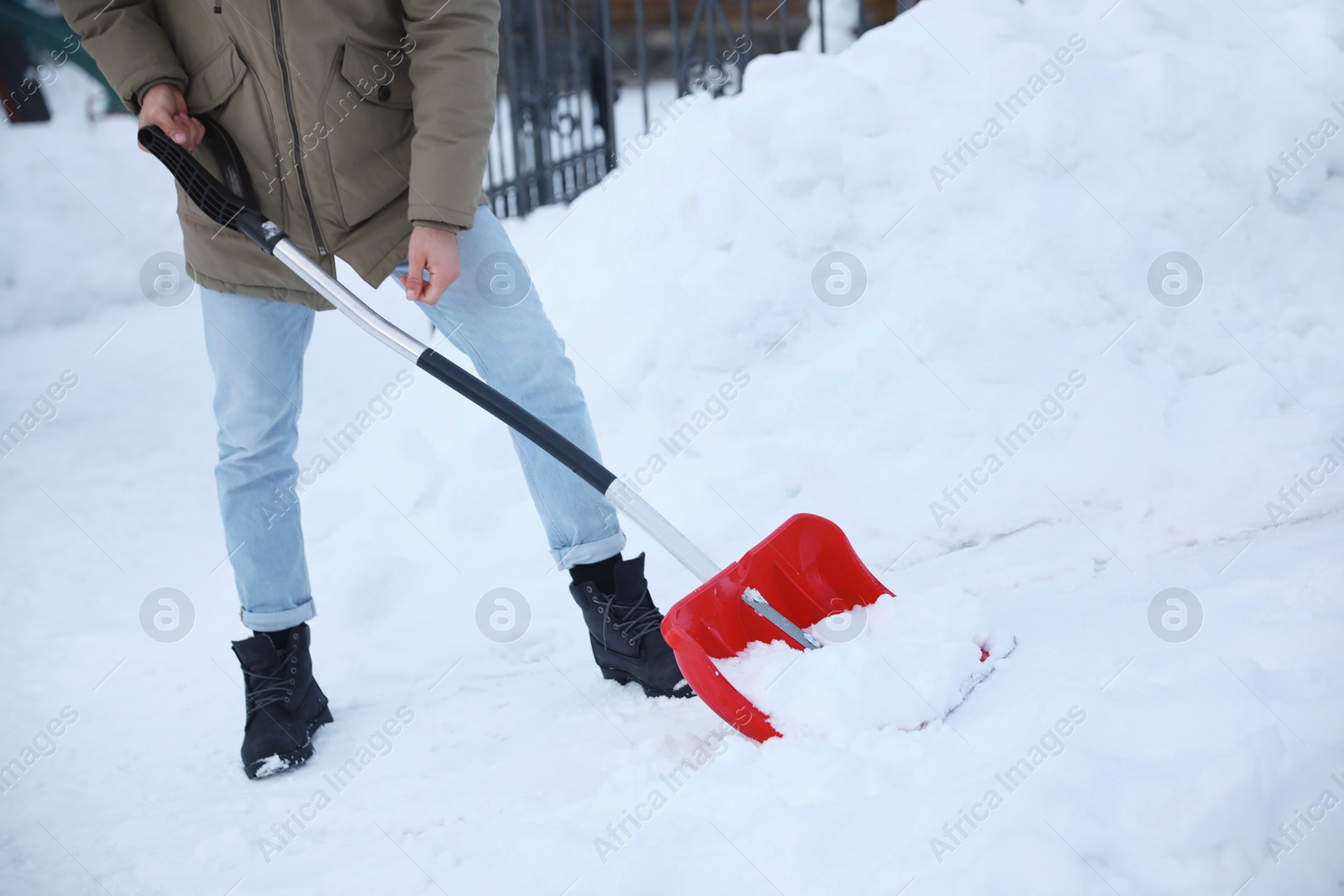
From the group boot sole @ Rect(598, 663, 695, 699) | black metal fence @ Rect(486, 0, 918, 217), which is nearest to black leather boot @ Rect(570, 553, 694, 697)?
boot sole @ Rect(598, 663, 695, 699)

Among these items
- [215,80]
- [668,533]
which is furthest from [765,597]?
[215,80]

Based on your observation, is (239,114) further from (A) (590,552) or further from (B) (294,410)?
(A) (590,552)

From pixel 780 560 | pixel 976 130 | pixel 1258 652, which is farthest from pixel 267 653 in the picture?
pixel 976 130

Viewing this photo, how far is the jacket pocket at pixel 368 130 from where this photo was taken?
1.63 metres

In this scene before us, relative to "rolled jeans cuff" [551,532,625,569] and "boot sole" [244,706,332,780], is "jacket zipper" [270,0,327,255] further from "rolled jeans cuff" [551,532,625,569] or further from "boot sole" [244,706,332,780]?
"boot sole" [244,706,332,780]

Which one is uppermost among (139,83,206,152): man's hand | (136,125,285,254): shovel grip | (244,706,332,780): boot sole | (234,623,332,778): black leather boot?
(139,83,206,152): man's hand

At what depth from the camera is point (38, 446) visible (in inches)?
156

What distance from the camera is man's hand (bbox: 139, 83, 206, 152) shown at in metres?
1.66

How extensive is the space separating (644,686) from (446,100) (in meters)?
1.18

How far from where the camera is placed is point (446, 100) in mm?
1598

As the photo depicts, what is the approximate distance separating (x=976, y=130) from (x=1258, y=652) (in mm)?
1960

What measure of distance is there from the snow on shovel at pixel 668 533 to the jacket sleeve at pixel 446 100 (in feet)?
0.79

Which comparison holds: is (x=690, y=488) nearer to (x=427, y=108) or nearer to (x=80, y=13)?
(x=427, y=108)

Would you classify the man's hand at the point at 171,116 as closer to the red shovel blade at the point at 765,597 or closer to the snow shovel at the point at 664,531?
the snow shovel at the point at 664,531
